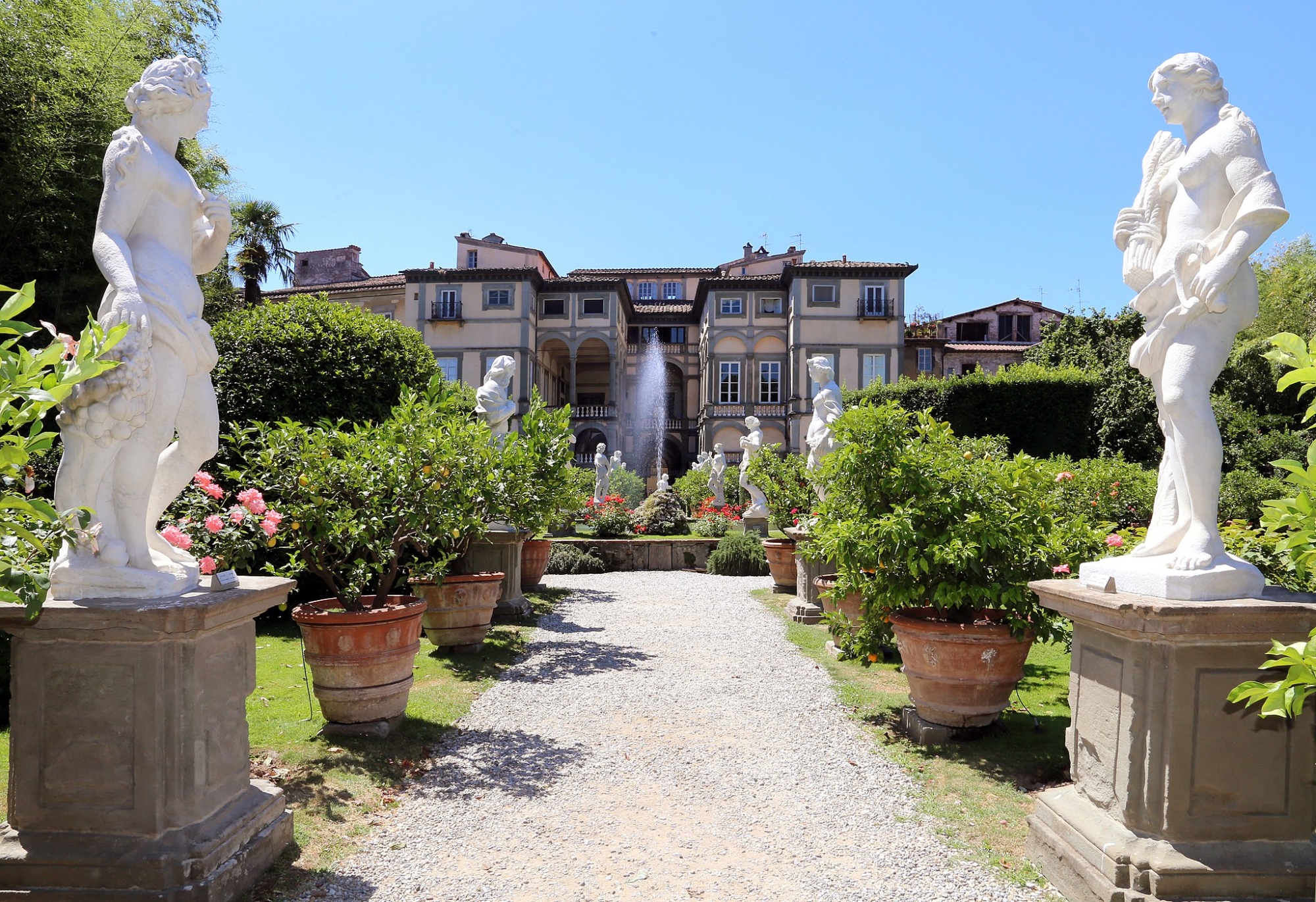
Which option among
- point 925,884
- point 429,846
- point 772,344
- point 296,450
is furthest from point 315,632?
point 772,344

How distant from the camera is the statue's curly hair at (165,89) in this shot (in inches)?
119

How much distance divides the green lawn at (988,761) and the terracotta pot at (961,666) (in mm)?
220

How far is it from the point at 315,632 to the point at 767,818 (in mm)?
2792

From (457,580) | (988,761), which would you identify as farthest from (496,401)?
(988,761)

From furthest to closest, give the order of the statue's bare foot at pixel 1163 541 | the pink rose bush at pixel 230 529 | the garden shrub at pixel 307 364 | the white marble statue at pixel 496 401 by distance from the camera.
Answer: the white marble statue at pixel 496 401
the garden shrub at pixel 307 364
the pink rose bush at pixel 230 529
the statue's bare foot at pixel 1163 541

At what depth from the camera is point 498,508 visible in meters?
6.36

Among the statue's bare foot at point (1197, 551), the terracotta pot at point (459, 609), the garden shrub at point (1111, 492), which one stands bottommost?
the terracotta pot at point (459, 609)

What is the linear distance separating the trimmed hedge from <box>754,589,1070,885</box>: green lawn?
1667cm

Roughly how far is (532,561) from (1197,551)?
8.77m

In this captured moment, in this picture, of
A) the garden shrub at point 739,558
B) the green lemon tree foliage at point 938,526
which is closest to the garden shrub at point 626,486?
the garden shrub at point 739,558

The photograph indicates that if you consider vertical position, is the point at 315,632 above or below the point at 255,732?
above

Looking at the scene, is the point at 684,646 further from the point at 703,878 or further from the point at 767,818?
the point at 703,878

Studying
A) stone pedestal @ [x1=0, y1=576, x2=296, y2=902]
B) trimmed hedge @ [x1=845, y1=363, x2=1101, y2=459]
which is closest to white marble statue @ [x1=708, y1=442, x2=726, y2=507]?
trimmed hedge @ [x1=845, y1=363, x2=1101, y2=459]

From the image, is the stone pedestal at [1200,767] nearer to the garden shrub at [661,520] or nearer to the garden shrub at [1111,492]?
the garden shrub at [1111,492]
